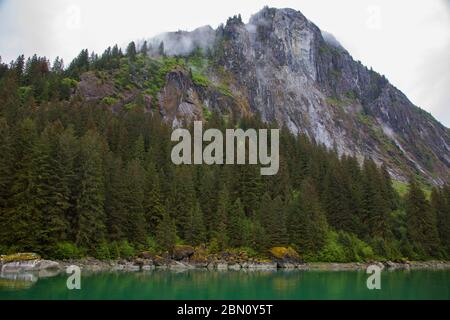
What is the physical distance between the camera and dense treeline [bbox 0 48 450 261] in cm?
5994

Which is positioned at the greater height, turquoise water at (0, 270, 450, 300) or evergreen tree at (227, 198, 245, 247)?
evergreen tree at (227, 198, 245, 247)

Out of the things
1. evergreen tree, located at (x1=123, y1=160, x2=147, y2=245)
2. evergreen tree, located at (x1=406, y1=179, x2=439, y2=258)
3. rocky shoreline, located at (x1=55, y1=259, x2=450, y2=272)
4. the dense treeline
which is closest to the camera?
rocky shoreline, located at (x1=55, y1=259, x2=450, y2=272)

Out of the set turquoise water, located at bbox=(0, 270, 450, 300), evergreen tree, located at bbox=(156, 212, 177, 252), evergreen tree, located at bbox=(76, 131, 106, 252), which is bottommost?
turquoise water, located at bbox=(0, 270, 450, 300)

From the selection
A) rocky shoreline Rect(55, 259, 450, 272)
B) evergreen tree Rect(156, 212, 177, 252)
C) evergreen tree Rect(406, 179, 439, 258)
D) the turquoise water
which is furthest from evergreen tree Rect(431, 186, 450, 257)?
evergreen tree Rect(156, 212, 177, 252)

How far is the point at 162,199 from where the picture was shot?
79938mm

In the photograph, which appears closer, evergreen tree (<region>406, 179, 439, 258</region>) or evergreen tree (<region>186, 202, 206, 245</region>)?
evergreen tree (<region>186, 202, 206, 245</region>)

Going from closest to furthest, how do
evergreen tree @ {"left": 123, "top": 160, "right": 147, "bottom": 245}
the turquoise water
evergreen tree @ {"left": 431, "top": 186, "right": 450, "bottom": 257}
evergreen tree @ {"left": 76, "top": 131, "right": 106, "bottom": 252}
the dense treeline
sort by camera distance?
the turquoise water < the dense treeline < evergreen tree @ {"left": 76, "top": 131, "right": 106, "bottom": 252} < evergreen tree @ {"left": 123, "top": 160, "right": 147, "bottom": 245} < evergreen tree @ {"left": 431, "top": 186, "right": 450, "bottom": 257}

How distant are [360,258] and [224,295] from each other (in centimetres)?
5167

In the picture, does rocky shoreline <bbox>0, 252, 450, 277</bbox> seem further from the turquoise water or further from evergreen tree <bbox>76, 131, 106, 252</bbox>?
the turquoise water

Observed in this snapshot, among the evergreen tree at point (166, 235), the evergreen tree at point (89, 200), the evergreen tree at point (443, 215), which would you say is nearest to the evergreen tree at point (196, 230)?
the evergreen tree at point (166, 235)

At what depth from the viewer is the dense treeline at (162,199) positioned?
197ft

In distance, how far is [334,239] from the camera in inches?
3287
